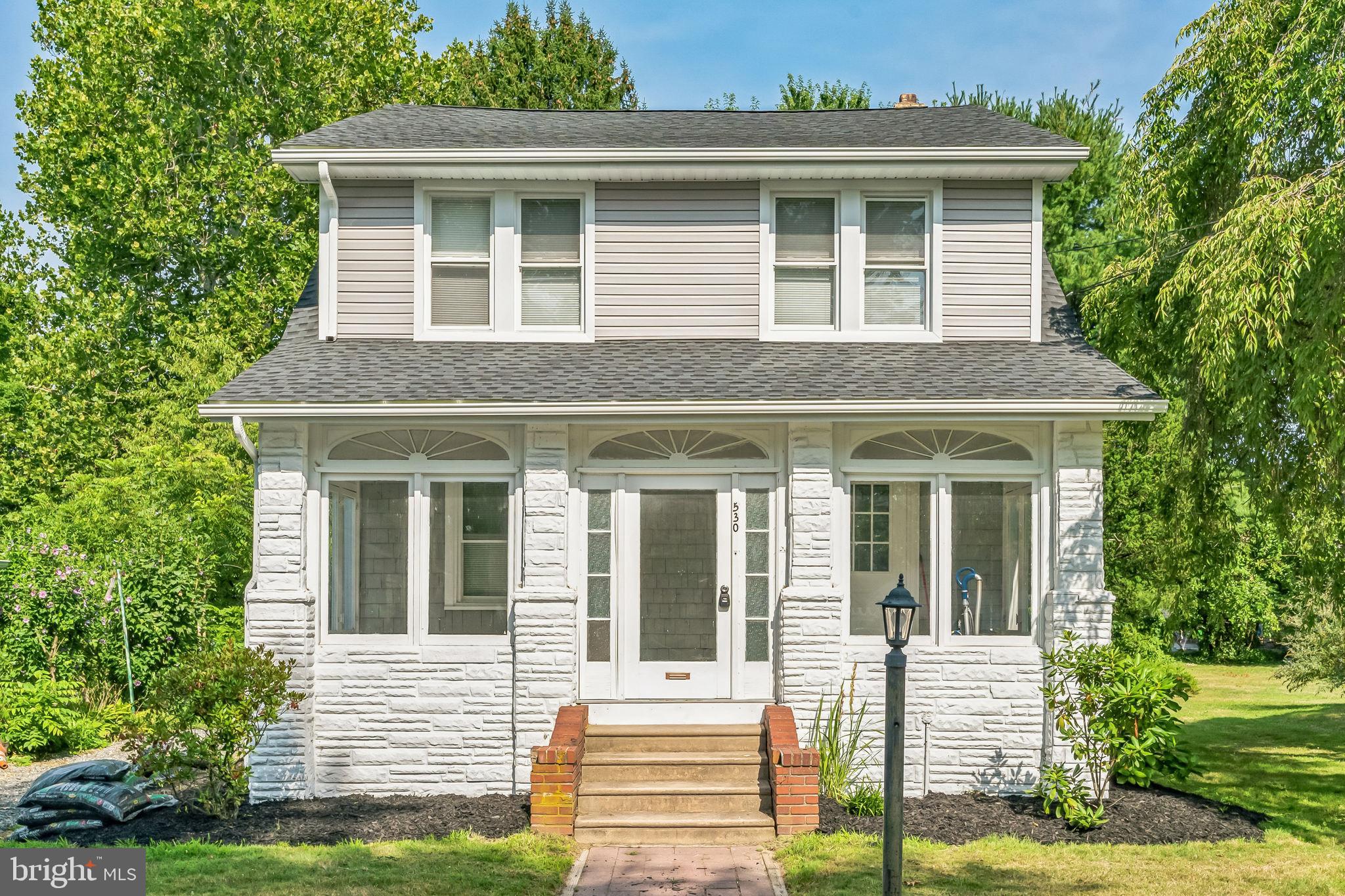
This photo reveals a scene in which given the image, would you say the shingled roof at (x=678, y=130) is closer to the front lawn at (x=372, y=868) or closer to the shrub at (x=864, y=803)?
the shrub at (x=864, y=803)

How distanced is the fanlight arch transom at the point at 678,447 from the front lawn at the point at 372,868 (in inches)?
140

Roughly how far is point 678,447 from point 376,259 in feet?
12.0

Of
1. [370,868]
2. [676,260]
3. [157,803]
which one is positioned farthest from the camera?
[676,260]

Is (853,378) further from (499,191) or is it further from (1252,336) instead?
(499,191)

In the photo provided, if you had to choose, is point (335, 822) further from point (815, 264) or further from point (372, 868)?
point (815, 264)

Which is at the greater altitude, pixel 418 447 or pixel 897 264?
pixel 897 264

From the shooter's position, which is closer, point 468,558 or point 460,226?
point 468,558

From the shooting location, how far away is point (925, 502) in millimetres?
10195

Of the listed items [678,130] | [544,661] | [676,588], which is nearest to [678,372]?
[676,588]

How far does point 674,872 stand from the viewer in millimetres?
7707

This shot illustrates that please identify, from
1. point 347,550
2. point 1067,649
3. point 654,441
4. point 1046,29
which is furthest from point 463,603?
point 1046,29

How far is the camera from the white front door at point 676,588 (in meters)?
10.2

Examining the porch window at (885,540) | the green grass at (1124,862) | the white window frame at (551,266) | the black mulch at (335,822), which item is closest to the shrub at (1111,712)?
the green grass at (1124,862)

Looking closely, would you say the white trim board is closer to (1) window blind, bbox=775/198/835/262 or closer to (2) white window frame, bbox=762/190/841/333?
(2) white window frame, bbox=762/190/841/333
